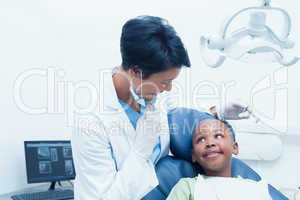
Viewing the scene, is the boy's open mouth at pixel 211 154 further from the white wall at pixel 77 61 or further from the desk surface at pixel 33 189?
the desk surface at pixel 33 189

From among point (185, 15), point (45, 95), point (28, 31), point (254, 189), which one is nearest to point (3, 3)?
point (28, 31)

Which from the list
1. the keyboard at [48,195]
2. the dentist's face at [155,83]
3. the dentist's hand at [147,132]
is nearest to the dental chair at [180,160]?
the dentist's hand at [147,132]

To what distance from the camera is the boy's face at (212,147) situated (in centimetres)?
157

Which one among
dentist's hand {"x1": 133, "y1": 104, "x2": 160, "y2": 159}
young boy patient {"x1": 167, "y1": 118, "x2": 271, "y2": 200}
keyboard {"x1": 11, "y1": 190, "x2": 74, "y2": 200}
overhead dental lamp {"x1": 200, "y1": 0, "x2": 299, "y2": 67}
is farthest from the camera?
keyboard {"x1": 11, "y1": 190, "x2": 74, "y2": 200}

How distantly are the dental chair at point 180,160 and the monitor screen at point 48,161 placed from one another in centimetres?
69

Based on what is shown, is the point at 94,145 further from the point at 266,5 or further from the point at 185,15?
the point at 185,15

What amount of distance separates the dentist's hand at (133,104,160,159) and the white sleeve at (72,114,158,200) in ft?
0.09

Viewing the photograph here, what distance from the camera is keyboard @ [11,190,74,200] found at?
180 centimetres

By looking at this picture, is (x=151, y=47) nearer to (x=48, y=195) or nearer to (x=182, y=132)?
(x=182, y=132)

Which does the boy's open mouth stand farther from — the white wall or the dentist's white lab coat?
the white wall

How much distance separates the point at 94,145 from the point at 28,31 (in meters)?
1.06

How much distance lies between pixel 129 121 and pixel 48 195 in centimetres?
73

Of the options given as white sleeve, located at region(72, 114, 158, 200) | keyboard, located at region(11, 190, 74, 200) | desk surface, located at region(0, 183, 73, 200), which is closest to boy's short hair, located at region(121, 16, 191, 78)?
white sleeve, located at region(72, 114, 158, 200)

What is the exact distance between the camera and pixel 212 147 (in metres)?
1.57
